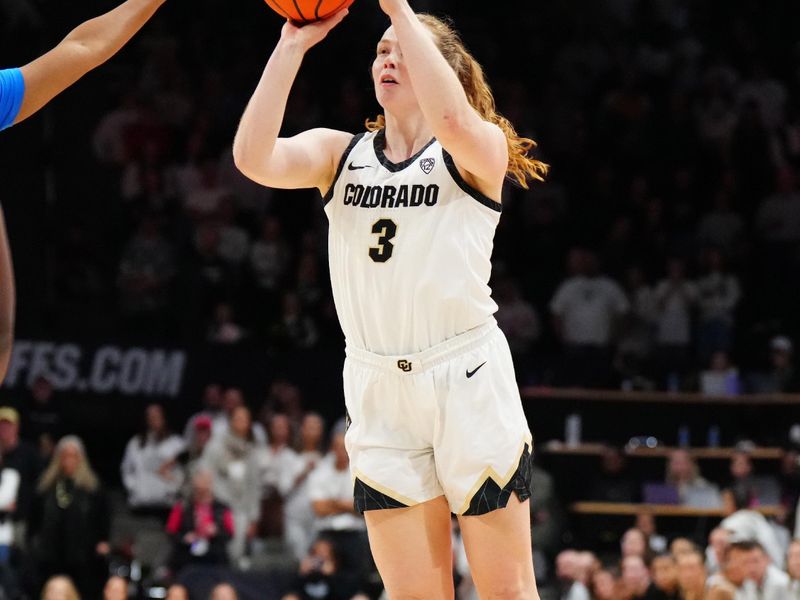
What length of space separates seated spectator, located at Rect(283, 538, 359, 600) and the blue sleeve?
9474 millimetres

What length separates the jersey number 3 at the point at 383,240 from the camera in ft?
15.9

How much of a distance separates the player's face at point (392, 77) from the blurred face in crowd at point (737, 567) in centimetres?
779

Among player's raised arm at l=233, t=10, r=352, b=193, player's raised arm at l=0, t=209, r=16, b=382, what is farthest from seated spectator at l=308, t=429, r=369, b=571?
player's raised arm at l=0, t=209, r=16, b=382

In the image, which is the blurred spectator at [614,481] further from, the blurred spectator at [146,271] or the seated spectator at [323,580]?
the blurred spectator at [146,271]

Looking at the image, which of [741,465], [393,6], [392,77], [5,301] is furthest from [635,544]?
[5,301]

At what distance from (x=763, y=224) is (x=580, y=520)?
4261 millimetres

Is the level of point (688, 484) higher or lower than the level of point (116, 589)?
higher

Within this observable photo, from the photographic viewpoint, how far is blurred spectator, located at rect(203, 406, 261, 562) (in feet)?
47.3

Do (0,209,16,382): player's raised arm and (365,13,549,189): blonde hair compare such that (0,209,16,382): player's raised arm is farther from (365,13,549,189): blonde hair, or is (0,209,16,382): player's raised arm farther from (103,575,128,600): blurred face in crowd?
(103,575,128,600): blurred face in crowd

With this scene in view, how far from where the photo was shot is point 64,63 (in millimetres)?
4336

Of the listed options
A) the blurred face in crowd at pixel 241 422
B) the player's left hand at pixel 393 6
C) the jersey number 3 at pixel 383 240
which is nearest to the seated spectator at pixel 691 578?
the blurred face in crowd at pixel 241 422

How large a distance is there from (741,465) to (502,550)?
10.1 m

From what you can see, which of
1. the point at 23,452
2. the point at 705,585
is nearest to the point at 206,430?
the point at 23,452

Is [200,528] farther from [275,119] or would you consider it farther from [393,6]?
[393,6]
